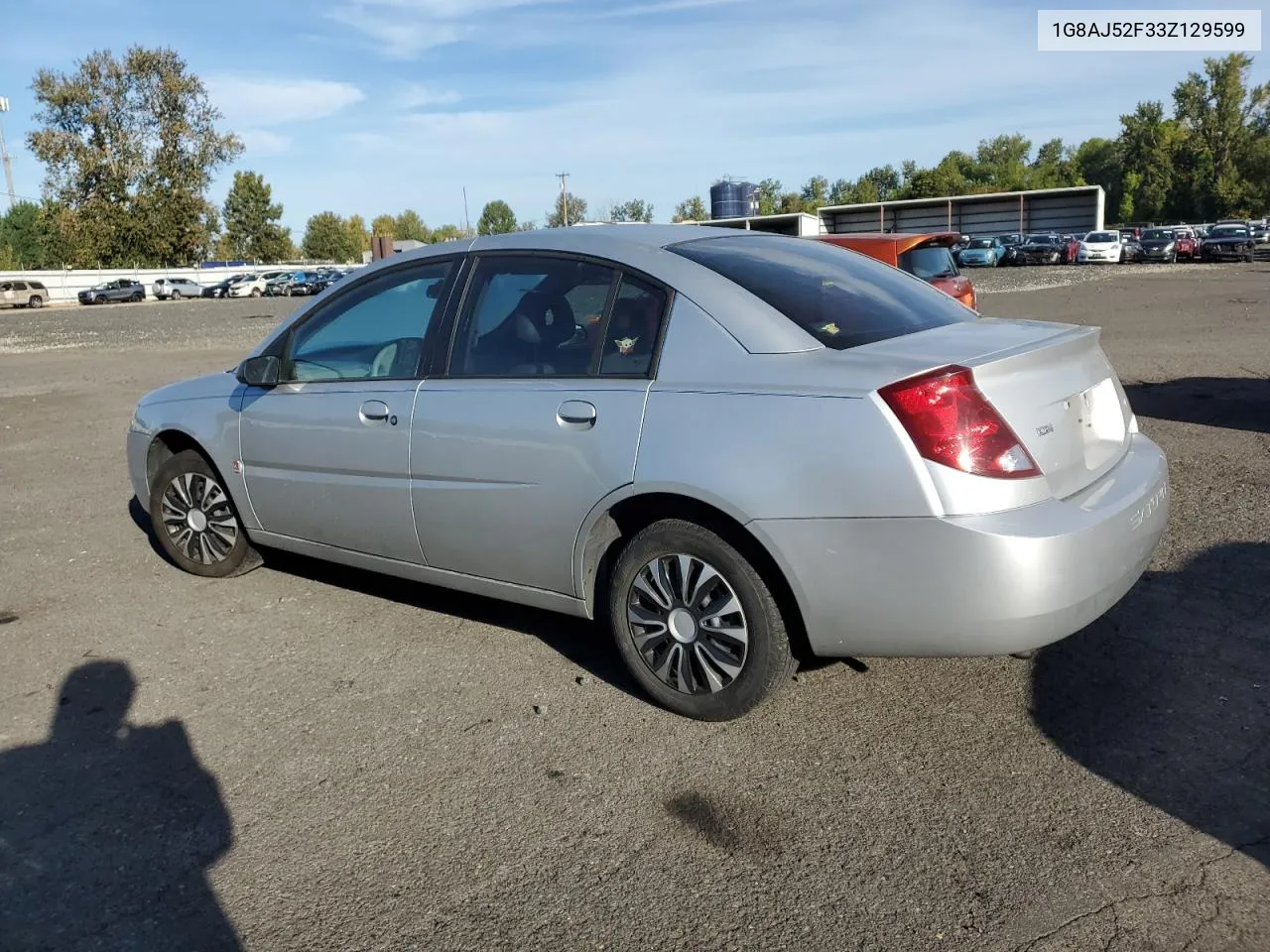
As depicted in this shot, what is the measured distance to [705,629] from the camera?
3.57m

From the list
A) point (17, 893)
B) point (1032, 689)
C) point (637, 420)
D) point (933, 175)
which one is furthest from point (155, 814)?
point (933, 175)

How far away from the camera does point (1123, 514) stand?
133 inches

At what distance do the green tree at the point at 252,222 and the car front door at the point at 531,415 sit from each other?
101m

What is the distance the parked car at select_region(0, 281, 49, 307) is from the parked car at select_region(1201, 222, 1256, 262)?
59329mm

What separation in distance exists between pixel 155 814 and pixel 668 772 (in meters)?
1.60

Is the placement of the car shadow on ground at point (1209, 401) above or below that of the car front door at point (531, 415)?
below

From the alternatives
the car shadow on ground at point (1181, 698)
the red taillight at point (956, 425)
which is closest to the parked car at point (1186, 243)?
the car shadow on ground at point (1181, 698)

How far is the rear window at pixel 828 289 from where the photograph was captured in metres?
3.67

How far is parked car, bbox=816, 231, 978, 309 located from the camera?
11.7 m

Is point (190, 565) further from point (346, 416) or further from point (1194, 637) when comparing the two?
point (1194, 637)

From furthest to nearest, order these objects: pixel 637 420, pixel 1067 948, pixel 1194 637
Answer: pixel 1194 637, pixel 637 420, pixel 1067 948

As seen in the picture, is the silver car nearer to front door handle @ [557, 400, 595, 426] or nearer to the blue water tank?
front door handle @ [557, 400, 595, 426]

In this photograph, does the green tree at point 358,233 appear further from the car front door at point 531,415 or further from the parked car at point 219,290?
the car front door at point 531,415

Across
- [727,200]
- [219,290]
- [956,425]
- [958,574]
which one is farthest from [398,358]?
[219,290]
